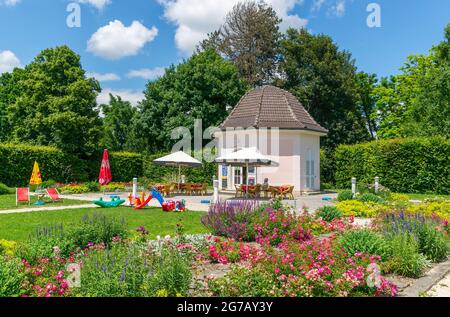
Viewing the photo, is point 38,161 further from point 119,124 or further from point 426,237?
point 426,237

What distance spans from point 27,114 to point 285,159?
73.3 feet

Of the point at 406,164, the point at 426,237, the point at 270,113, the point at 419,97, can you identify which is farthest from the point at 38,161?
the point at 419,97

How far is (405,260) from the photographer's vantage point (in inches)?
262

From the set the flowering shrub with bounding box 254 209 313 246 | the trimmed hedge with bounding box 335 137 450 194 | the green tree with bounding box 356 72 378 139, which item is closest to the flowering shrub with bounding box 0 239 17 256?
the flowering shrub with bounding box 254 209 313 246

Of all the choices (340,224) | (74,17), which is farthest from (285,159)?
(74,17)

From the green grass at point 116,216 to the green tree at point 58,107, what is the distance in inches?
662

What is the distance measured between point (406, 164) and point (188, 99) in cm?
1819

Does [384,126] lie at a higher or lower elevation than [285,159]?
higher

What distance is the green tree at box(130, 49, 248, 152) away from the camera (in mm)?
34750

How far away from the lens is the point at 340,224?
1068 centimetres

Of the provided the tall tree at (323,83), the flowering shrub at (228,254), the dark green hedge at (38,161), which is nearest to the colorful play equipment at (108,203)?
the flowering shrub at (228,254)

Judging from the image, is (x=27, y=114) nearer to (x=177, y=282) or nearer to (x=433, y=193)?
(x=433, y=193)

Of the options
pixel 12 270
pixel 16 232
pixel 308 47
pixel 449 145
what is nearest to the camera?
pixel 12 270

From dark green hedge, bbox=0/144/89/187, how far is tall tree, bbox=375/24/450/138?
26.1m
